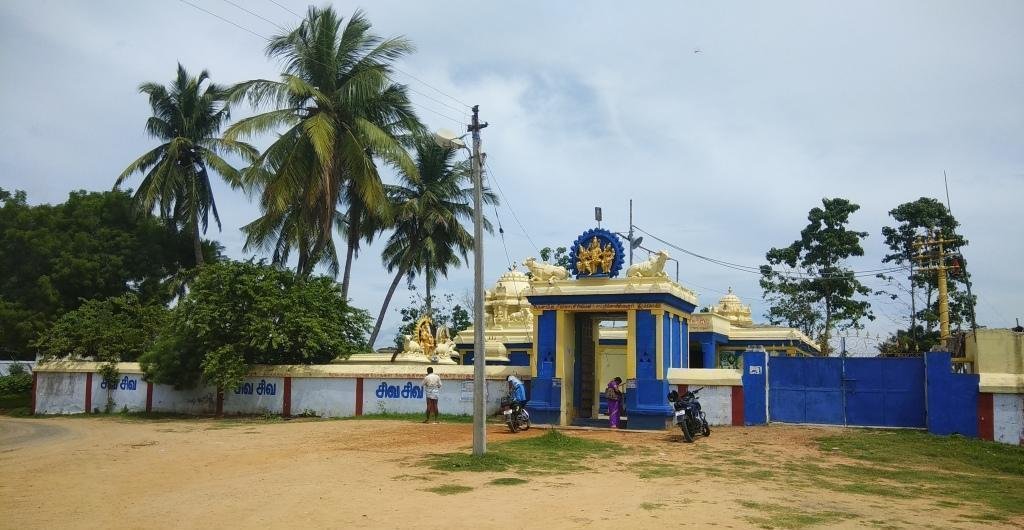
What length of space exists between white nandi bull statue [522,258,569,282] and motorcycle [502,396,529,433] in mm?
3700

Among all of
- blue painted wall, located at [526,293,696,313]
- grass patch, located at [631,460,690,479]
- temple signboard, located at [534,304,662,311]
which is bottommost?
grass patch, located at [631,460,690,479]

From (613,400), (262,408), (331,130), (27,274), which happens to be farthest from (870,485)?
(27,274)

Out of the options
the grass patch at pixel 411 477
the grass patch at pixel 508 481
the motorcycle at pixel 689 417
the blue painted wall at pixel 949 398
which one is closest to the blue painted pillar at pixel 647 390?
the motorcycle at pixel 689 417

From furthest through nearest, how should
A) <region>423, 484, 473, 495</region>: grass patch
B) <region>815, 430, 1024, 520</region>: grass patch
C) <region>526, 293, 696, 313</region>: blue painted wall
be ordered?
1. <region>526, 293, 696, 313</region>: blue painted wall
2. <region>815, 430, 1024, 520</region>: grass patch
3. <region>423, 484, 473, 495</region>: grass patch

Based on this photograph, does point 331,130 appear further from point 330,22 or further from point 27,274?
point 27,274

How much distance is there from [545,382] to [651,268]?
398 centimetres

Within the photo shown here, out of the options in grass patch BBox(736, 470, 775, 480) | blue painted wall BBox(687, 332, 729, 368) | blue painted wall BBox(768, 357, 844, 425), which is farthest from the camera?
blue painted wall BBox(687, 332, 729, 368)

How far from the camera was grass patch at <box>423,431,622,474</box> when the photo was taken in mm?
13430

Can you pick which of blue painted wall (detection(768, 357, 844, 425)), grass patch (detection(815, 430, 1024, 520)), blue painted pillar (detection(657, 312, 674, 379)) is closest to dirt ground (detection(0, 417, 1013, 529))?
grass patch (detection(815, 430, 1024, 520))

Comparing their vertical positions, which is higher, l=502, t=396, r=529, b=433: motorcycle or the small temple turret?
the small temple turret

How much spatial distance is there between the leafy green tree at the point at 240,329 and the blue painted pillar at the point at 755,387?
40.2 ft

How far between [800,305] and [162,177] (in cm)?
3085

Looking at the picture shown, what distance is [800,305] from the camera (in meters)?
41.4

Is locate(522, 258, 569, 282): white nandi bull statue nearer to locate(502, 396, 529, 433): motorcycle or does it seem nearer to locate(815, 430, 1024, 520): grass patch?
locate(502, 396, 529, 433): motorcycle
